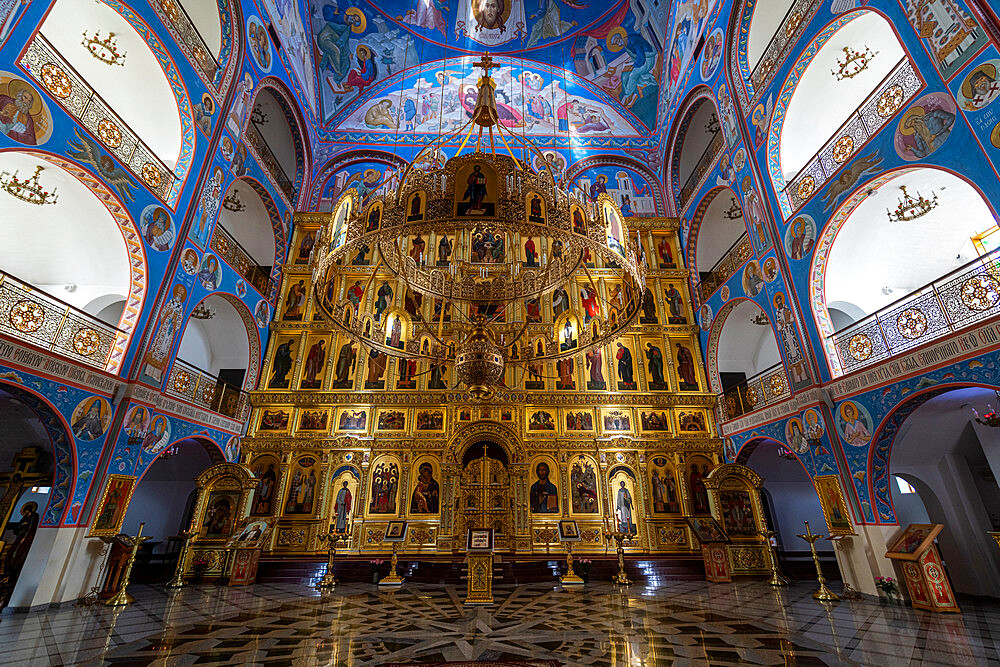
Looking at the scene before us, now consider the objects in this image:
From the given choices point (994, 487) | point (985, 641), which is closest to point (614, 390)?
point (994, 487)

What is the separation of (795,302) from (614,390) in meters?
5.09

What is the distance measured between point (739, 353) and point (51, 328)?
1572 centimetres

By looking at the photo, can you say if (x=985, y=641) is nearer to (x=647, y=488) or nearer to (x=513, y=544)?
(x=647, y=488)

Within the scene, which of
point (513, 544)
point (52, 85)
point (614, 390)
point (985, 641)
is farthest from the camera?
point (614, 390)

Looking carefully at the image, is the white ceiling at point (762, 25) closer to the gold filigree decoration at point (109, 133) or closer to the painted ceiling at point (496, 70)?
the painted ceiling at point (496, 70)

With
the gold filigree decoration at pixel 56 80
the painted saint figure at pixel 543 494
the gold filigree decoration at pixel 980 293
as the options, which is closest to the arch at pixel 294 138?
the gold filigree decoration at pixel 56 80

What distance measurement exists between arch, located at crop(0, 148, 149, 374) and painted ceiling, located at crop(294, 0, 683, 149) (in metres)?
8.82

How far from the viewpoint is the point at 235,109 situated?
10648 millimetres

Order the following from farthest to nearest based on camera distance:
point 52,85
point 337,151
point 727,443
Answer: point 337,151, point 727,443, point 52,85

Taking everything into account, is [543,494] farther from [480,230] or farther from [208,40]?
[208,40]

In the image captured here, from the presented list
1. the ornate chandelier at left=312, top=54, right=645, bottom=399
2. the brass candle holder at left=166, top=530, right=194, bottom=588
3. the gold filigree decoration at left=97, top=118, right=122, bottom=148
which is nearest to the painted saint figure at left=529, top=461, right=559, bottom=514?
the ornate chandelier at left=312, top=54, right=645, bottom=399

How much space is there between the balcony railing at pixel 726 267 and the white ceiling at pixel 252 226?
521 inches

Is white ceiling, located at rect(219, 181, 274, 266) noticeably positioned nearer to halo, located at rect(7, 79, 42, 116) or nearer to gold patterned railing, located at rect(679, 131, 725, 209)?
halo, located at rect(7, 79, 42, 116)

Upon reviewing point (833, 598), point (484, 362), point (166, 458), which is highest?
point (484, 362)
